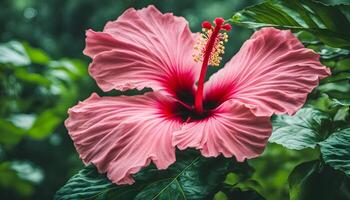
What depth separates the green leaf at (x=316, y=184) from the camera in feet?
2.54

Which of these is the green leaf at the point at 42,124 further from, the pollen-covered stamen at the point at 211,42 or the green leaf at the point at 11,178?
the pollen-covered stamen at the point at 211,42

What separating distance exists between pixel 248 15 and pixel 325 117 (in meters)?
0.26

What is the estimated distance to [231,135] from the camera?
72cm

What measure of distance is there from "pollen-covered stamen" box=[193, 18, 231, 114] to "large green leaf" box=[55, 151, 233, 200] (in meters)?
0.16

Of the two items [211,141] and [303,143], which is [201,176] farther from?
[303,143]

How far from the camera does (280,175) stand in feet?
6.07

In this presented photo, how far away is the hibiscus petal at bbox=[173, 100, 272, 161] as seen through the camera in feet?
2.29

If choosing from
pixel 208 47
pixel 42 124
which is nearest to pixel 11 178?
pixel 42 124

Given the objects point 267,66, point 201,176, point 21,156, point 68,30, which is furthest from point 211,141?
point 68,30

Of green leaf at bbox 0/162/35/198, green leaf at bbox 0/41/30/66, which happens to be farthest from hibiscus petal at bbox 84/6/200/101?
green leaf at bbox 0/162/35/198

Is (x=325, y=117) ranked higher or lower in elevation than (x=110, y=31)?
lower

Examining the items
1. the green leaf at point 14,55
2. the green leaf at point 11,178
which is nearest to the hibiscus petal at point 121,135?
the green leaf at point 14,55

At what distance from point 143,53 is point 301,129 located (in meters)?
0.36

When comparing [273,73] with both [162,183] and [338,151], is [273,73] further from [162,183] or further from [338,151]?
[162,183]
